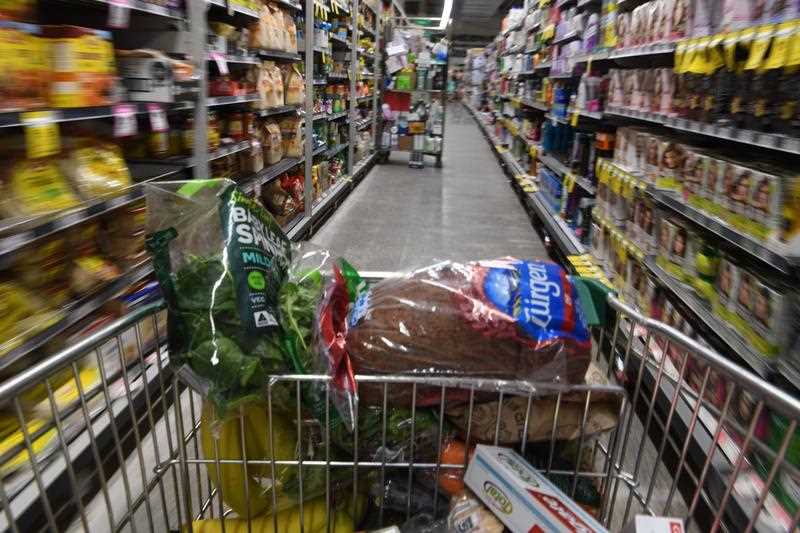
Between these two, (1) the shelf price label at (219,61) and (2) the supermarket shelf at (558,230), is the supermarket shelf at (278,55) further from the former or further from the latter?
(2) the supermarket shelf at (558,230)

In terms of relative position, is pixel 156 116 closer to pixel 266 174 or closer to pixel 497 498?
pixel 266 174

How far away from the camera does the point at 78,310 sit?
1857 mm

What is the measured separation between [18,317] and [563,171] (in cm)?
392

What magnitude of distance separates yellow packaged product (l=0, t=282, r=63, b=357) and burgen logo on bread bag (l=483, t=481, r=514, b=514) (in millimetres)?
1381

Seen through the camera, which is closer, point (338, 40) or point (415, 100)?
point (338, 40)

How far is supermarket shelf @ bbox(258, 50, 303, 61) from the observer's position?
3.61 meters

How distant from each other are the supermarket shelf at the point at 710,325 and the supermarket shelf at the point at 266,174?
7.39 ft

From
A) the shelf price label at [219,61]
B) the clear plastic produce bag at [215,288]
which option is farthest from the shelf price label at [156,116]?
the clear plastic produce bag at [215,288]

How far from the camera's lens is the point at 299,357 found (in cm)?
112

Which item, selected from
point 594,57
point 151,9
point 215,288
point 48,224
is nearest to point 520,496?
point 215,288

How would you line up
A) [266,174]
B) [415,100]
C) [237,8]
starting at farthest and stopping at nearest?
1. [415,100]
2. [266,174]
3. [237,8]

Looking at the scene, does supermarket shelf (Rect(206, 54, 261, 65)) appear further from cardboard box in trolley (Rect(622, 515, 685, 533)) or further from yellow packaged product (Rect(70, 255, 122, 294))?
cardboard box in trolley (Rect(622, 515, 685, 533))

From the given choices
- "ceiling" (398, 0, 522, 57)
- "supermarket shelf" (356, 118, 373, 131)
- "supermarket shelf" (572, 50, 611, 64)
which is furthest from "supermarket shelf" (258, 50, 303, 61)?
"ceiling" (398, 0, 522, 57)

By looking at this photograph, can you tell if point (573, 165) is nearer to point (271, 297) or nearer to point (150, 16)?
point (150, 16)
